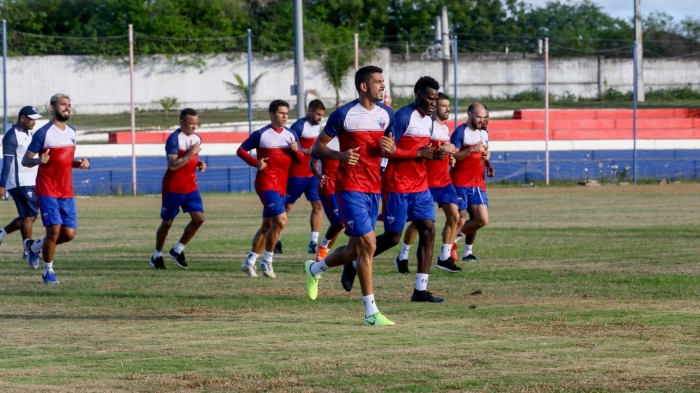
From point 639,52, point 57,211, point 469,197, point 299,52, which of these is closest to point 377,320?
point 57,211

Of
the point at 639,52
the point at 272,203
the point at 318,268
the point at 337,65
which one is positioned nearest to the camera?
the point at 318,268

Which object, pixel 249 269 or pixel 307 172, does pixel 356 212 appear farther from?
pixel 307 172

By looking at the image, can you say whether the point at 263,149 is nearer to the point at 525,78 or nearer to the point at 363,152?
the point at 363,152

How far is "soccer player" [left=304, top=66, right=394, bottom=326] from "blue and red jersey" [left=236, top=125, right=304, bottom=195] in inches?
152

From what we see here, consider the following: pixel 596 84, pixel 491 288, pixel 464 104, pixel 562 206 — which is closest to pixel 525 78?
pixel 596 84

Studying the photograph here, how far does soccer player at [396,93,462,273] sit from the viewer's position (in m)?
12.8

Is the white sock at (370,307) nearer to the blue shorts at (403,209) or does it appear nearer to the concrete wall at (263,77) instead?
the blue shorts at (403,209)

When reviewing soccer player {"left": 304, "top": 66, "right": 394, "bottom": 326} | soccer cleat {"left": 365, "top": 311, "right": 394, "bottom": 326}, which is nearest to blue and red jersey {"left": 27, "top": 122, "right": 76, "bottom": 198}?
soccer player {"left": 304, "top": 66, "right": 394, "bottom": 326}

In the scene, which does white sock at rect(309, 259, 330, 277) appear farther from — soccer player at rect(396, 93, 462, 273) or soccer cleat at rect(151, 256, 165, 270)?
soccer cleat at rect(151, 256, 165, 270)

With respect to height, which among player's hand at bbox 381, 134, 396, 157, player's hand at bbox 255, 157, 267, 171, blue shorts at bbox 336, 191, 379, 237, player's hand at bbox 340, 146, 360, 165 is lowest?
blue shorts at bbox 336, 191, 379, 237

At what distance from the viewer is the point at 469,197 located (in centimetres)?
1401

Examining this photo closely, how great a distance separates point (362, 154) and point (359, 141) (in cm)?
12

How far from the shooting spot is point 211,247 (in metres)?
16.6

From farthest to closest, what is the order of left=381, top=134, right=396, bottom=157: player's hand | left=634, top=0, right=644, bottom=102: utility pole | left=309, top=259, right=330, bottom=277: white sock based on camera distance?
1. left=634, top=0, right=644, bottom=102: utility pole
2. left=309, top=259, right=330, bottom=277: white sock
3. left=381, top=134, right=396, bottom=157: player's hand
